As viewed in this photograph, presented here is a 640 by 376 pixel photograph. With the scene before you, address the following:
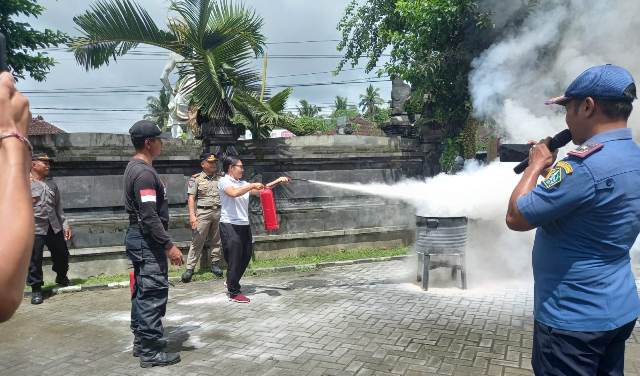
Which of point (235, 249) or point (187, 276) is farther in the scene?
point (187, 276)

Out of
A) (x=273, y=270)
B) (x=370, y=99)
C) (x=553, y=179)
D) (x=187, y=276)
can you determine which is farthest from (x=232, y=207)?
(x=370, y=99)

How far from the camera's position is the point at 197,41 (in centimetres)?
798

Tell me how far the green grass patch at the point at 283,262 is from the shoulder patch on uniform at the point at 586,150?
6674 millimetres

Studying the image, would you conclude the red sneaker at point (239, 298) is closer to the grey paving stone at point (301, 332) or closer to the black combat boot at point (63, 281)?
the grey paving stone at point (301, 332)

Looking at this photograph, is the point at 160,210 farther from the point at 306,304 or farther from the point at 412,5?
the point at 412,5

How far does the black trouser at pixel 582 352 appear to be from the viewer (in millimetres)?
2109

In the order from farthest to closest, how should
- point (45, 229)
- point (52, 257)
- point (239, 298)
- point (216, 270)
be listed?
point (216, 270), point (52, 257), point (45, 229), point (239, 298)

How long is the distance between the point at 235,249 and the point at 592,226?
15.6ft

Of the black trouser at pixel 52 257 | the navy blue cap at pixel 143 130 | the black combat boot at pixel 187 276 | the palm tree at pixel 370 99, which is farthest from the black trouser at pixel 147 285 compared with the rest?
the palm tree at pixel 370 99

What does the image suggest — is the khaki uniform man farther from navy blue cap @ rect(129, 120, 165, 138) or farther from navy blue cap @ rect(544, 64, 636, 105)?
navy blue cap @ rect(544, 64, 636, 105)

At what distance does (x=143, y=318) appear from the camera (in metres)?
Result: 4.28

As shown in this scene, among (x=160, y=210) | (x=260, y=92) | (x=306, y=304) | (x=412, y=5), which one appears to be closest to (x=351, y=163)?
(x=260, y=92)

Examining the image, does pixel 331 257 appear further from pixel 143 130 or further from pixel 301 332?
pixel 143 130

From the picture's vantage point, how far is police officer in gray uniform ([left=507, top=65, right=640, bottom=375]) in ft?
6.84
